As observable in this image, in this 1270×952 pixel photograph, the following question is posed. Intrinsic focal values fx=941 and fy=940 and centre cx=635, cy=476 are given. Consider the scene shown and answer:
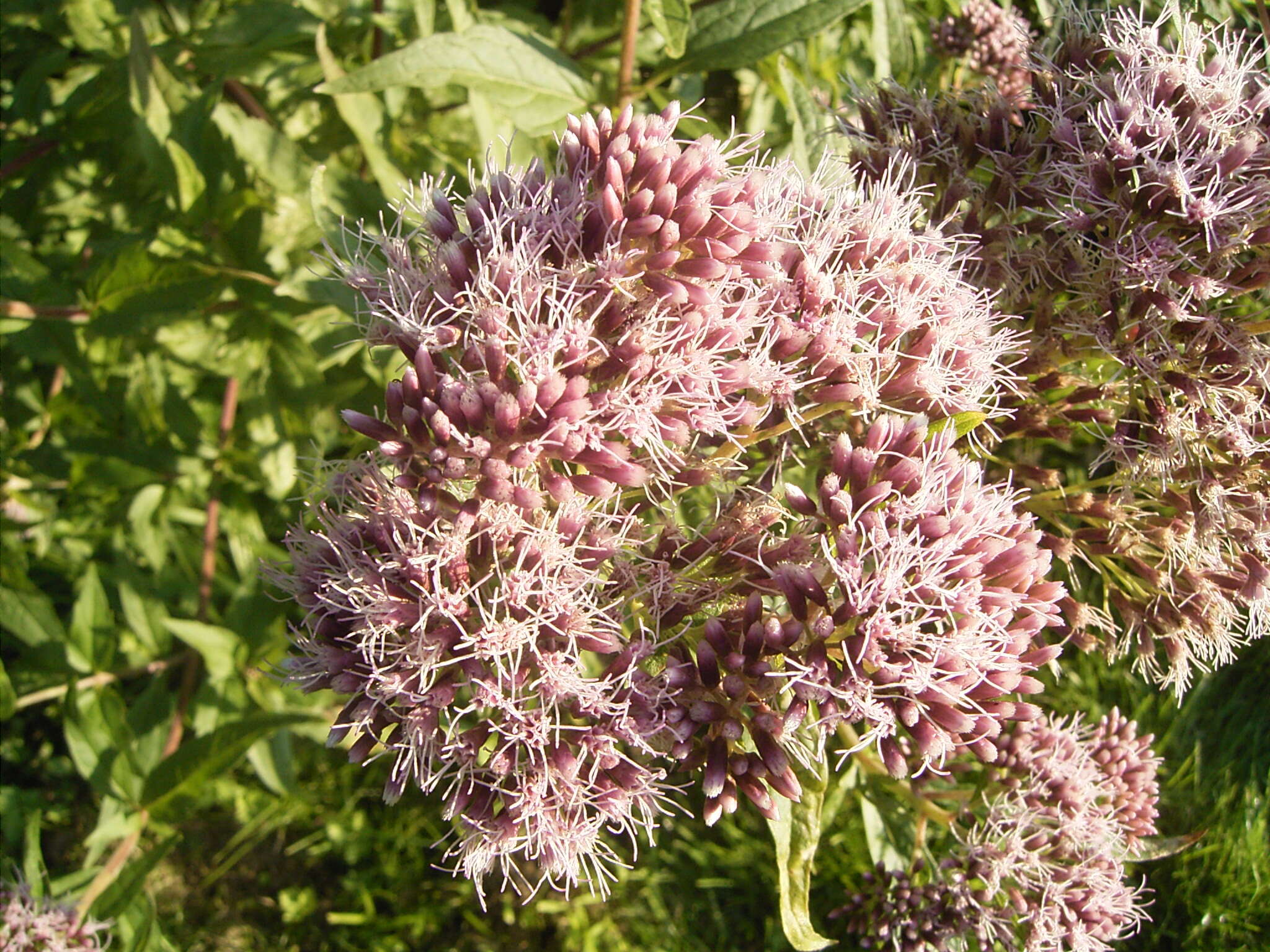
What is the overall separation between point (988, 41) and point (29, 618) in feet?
9.87

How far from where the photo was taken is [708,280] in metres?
1.57

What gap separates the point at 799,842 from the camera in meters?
1.63

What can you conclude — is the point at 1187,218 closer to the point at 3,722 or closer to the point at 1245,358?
the point at 1245,358

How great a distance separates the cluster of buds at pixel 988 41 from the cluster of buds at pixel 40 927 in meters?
3.11

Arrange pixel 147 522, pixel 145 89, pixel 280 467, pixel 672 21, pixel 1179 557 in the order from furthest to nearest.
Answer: pixel 147 522
pixel 280 467
pixel 145 89
pixel 672 21
pixel 1179 557

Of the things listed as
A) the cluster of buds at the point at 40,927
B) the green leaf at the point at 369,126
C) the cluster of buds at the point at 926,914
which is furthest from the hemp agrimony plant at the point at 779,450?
→ the cluster of buds at the point at 40,927

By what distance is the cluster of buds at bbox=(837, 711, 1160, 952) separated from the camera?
2037 mm

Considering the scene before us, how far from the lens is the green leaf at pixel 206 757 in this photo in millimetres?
2178

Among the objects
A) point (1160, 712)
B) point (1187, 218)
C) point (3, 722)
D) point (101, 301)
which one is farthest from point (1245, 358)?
point (3, 722)

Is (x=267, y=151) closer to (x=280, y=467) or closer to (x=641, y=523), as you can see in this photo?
(x=280, y=467)

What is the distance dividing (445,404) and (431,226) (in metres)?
0.35

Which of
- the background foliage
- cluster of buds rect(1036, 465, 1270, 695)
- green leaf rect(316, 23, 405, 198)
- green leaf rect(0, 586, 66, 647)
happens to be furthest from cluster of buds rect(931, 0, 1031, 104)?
green leaf rect(0, 586, 66, 647)

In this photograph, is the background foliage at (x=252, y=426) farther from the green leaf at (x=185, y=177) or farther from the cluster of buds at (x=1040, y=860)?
the cluster of buds at (x=1040, y=860)

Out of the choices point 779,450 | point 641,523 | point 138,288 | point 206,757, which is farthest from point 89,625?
point 779,450
